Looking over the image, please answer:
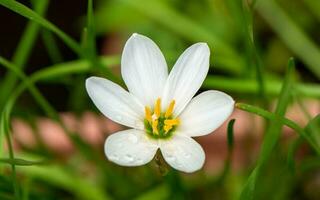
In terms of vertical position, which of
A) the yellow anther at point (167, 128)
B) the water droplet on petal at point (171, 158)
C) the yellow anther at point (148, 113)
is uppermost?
the yellow anther at point (148, 113)

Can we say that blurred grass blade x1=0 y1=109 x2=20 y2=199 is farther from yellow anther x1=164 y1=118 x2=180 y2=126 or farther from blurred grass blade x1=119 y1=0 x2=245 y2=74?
blurred grass blade x1=119 y1=0 x2=245 y2=74

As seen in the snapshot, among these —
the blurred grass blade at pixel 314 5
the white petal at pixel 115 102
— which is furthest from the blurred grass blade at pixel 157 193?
the blurred grass blade at pixel 314 5

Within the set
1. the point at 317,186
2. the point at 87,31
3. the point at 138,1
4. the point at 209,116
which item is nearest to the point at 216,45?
the point at 138,1

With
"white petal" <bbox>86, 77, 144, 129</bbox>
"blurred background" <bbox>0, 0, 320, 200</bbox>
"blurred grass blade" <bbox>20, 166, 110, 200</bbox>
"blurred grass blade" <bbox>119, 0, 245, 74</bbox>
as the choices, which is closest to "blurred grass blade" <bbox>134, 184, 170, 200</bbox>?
"blurred background" <bbox>0, 0, 320, 200</bbox>

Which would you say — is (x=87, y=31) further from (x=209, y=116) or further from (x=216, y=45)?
(x=216, y=45)

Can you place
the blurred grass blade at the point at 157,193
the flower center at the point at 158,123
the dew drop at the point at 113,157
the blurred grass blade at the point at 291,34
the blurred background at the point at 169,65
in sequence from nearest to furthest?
1. the dew drop at the point at 113,157
2. the flower center at the point at 158,123
3. the blurred background at the point at 169,65
4. the blurred grass blade at the point at 157,193
5. the blurred grass blade at the point at 291,34

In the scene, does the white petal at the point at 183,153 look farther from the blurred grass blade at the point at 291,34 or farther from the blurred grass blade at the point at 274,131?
the blurred grass blade at the point at 291,34

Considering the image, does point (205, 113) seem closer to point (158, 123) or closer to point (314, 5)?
point (158, 123)
